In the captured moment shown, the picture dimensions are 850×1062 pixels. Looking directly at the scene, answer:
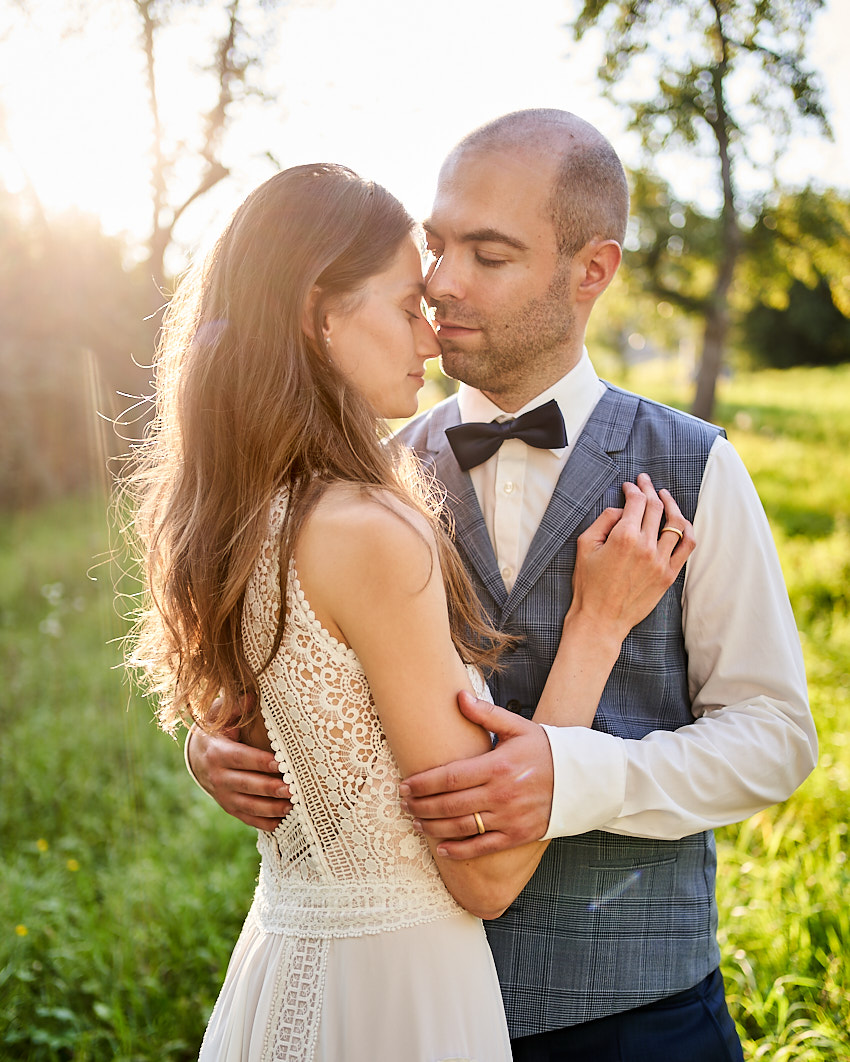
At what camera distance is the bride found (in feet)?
4.86

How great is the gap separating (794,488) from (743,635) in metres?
10.1

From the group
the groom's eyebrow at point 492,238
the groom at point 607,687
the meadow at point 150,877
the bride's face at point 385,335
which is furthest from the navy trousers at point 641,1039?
the groom's eyebrow at point 492,238

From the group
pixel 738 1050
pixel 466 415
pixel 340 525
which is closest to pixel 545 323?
pixel 466 415

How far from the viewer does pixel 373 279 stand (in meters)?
1.73

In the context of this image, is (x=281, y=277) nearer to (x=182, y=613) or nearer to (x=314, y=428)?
(x=314, y=428)

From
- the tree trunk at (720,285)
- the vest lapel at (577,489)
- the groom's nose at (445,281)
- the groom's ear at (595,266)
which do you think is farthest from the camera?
the tree trunk at (720,285)

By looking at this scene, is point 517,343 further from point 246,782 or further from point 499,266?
point 246,782

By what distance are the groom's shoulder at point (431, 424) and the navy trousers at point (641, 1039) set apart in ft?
4.63

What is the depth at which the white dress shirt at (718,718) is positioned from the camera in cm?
164

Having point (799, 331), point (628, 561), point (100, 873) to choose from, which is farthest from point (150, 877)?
point (799, 331)

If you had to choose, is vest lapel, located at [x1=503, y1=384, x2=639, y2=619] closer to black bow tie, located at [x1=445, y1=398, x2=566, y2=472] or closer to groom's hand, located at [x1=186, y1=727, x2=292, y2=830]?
black bow tie, located at [x1=445, y1=398, x2=566, y2=472]

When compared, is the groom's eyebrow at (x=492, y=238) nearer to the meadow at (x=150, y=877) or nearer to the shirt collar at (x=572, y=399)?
the shirt collar at (x=572, y=399)

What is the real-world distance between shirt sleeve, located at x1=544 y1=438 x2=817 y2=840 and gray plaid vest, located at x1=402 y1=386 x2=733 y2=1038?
0.21ft

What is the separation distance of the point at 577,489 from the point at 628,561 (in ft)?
0.81
